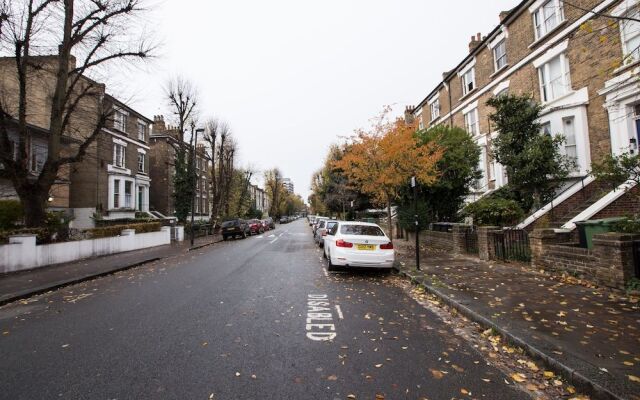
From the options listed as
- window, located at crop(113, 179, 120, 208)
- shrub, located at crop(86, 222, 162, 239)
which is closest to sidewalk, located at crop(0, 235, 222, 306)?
shrub, located at crop(86, 222, 162, 239)

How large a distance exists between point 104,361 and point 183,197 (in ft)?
97.1

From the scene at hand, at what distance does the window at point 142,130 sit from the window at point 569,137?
34.0 m

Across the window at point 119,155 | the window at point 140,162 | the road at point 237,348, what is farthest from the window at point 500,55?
the window at point 140,162

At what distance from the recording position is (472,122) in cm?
2334

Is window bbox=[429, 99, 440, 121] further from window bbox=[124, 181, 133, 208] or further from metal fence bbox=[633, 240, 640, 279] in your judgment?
window bbox=[124, 181, 133, 208]

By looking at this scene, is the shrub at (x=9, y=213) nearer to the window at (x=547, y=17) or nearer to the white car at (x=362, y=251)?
the white car at (x=362, y=251)

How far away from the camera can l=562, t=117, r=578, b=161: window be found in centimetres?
1481

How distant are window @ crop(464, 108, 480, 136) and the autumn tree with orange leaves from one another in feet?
27.8

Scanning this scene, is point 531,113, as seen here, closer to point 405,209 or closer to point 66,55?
point 405,209

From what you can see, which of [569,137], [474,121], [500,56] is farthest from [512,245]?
[474,121]

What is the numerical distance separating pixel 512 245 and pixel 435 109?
21714mm

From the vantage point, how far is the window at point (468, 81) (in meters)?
23.1

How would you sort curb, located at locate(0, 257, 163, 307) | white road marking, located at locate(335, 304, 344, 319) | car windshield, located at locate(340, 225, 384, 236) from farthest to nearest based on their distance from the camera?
car windshield, located at locate(340, 225, 384, 236) < curb, located at locate(0, 257, 163, 307) < white road marking, located at locate(335, 304, 344, 319)

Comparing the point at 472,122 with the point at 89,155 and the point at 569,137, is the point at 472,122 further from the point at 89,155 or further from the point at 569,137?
the point at 89,155
